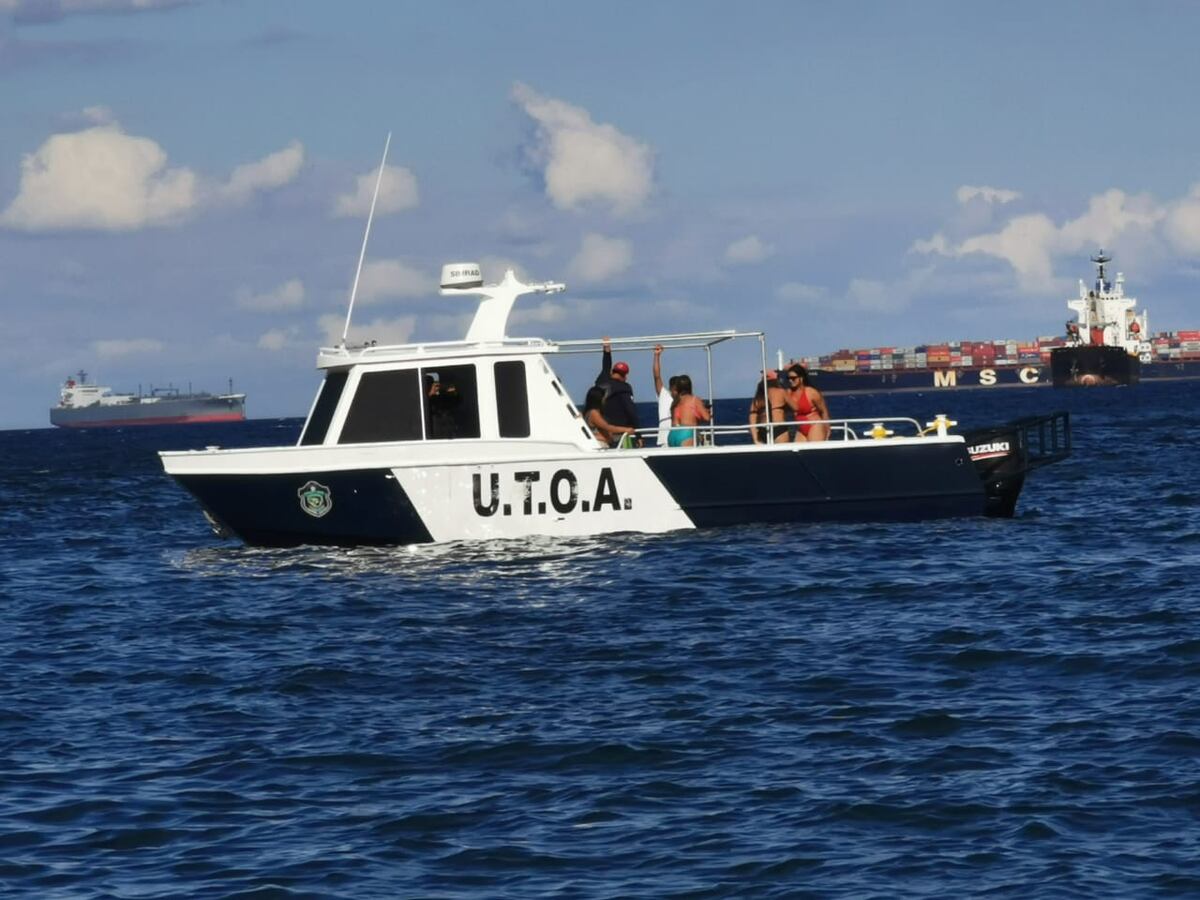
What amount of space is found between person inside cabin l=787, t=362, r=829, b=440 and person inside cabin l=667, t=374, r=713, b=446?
3.67ft

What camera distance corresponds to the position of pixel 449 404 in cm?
2148

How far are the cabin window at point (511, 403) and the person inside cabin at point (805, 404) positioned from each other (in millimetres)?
3494

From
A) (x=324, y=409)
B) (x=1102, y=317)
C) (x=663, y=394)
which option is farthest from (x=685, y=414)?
(x=1102, y=317)

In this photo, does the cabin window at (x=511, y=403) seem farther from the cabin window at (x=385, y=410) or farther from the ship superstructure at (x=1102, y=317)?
the ship superstructure at (x=1102, y=317)

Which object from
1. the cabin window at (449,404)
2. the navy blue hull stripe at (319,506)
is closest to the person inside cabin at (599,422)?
the cabin window at (449,404)

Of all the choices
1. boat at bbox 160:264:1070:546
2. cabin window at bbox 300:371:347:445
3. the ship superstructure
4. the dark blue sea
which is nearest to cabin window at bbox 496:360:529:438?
boat at bbox 160:264:1070:546

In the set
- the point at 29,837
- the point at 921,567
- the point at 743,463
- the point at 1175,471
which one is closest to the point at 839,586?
the point at 921,567

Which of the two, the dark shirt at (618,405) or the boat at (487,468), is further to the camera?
the dark shirt at (618,405)

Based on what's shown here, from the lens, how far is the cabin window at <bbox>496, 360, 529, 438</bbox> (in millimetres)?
21531

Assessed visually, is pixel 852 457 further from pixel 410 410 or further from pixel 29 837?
pixel 29 837

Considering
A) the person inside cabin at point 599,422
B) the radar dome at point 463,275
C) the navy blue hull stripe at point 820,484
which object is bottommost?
the navy blue hull stripe at point 820,484

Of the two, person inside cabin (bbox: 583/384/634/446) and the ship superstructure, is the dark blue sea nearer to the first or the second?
person inside cabin (bbox: 583/384/634/446)

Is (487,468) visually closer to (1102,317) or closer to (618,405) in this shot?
(618,405)

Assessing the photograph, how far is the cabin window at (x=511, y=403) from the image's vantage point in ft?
70.6
